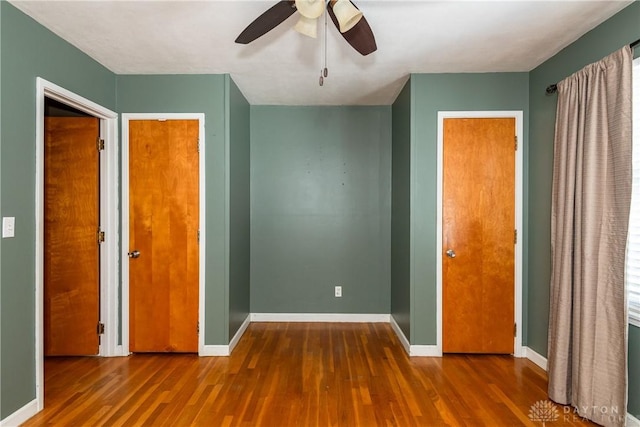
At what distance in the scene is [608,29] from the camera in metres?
2.20

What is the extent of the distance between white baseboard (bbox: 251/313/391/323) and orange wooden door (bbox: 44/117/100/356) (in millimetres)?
1774

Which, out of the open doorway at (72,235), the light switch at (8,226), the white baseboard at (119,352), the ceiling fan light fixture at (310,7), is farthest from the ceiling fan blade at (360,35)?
the white baseboard at (119,352)

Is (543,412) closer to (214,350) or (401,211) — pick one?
(401,211)

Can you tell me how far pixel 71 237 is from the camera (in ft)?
9.91

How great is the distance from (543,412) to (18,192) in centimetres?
372

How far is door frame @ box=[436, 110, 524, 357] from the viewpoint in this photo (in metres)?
3.08

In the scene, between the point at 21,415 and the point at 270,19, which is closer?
the point at 270,19

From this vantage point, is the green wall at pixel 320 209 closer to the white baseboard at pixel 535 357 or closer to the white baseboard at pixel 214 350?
the white baseboard at pixel 214 350

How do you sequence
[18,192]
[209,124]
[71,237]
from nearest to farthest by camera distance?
[18,192]
[71,237]
[209,124]

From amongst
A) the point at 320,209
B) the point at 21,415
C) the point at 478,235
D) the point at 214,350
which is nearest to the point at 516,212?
the point at 478,235

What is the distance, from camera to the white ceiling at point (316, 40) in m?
2.09

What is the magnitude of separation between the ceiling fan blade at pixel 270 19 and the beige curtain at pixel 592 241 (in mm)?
2026

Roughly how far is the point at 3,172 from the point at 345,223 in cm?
309

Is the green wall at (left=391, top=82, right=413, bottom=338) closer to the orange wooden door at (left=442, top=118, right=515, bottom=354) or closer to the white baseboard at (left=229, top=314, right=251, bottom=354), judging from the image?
the orange wooden door at (left=442, top=118, right=515, bottom=354)
